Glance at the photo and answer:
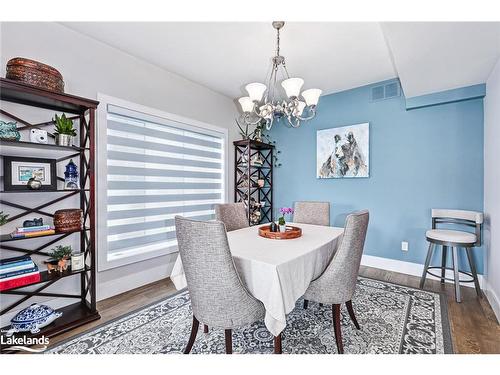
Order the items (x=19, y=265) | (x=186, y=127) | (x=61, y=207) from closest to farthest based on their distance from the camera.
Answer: (x=19, y=265) < (x=61, y=207) < (x=186, y=127)

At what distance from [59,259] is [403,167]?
3.87 meters

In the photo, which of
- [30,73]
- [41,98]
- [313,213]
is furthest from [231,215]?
[30,73]

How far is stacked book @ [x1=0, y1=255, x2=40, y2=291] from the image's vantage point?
1.67 metres

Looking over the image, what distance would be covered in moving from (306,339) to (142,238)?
2.03 m

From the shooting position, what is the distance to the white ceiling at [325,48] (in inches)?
73.1

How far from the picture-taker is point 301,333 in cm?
184

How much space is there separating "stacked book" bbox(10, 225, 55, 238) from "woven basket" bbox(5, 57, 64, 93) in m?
1.06

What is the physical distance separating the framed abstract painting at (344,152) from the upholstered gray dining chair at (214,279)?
2.67 metres

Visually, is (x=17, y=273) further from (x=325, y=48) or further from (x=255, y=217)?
(x=325, y=48)

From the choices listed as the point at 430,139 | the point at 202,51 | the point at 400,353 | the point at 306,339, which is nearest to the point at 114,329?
the point at 306,339

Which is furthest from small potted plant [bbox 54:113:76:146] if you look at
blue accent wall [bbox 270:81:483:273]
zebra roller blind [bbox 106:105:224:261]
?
blue accent wall [bbox 270:81:483:273]

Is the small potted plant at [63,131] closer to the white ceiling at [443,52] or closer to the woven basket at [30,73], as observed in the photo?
the woven basket at [30,73]
